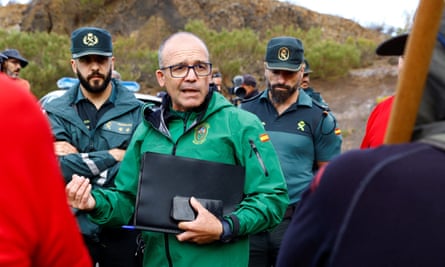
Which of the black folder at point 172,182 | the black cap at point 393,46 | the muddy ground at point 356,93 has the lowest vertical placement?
the muddy ground at point 356,93

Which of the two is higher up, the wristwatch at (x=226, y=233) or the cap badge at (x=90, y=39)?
the cap badge at (x=90, y=39)

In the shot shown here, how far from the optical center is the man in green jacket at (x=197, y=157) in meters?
2.70

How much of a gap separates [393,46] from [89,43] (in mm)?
2627

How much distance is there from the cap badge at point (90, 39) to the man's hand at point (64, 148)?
0.80m

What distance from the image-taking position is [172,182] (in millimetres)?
2705

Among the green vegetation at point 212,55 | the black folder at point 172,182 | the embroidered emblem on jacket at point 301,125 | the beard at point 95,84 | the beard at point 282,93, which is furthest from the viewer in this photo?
the green vegetation at point 212,55

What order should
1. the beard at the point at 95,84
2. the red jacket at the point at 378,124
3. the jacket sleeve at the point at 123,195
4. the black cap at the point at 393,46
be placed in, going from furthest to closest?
the beard at the point at 95,84 → the jacket sleeve at the point at 123,195 → the red jacket at the point at 378,124 → the black cap at the point at 393,46

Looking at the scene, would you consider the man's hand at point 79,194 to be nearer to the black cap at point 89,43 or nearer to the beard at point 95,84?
the beard at point 95,84

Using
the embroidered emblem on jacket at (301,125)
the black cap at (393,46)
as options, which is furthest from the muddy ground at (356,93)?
the black cap at (393,46)

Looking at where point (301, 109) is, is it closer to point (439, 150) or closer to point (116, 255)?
point (116, 255)

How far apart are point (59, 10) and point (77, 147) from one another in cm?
3047

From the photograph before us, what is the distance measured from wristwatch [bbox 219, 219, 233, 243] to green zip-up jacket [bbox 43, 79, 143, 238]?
1.20 metres

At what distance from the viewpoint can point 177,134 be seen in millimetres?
2902

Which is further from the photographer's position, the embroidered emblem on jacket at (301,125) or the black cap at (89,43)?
the embroidered emblem on jacket at (301,125)
